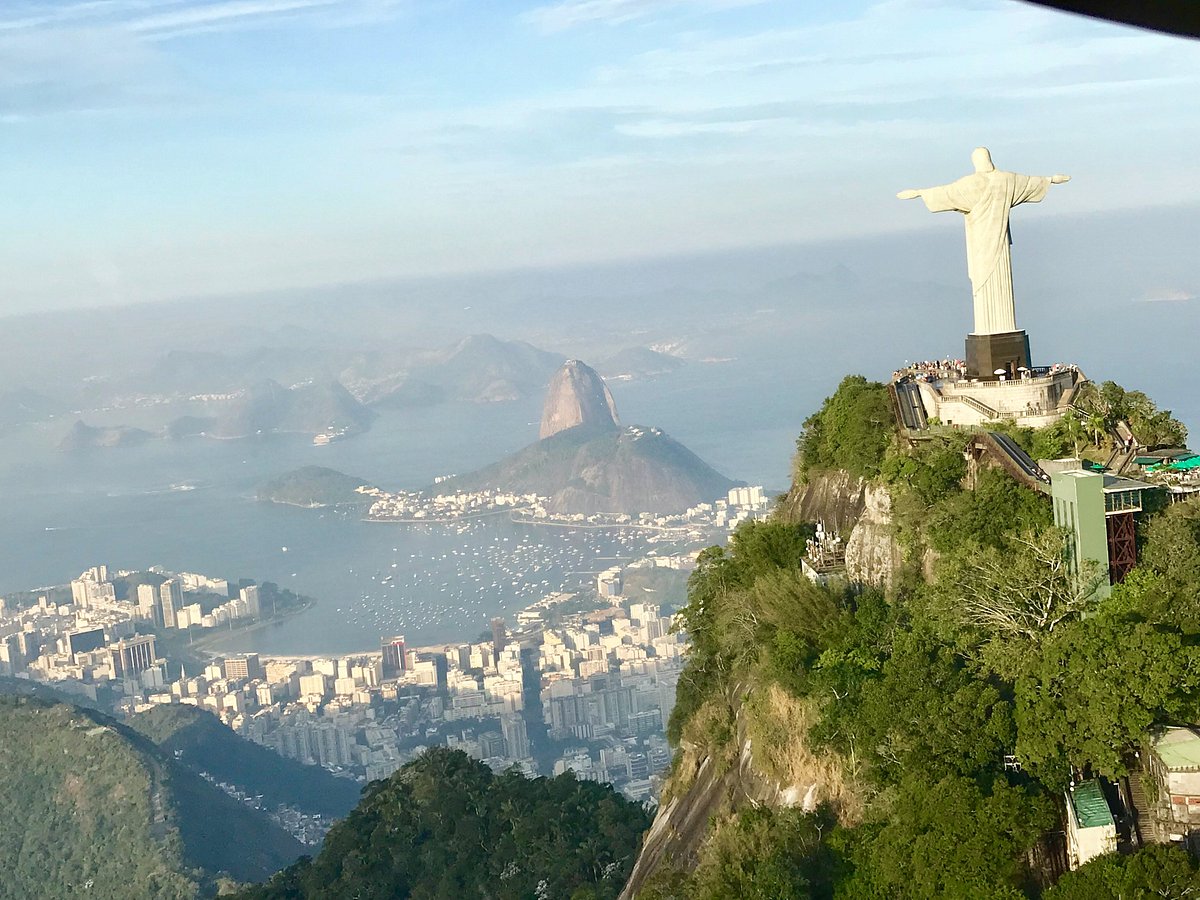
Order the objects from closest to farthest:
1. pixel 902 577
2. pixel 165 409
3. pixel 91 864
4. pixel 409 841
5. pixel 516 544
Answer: pixel 902 577
pixel 409 841
pixel 91 864
pixel 516 544
pixel 165 409

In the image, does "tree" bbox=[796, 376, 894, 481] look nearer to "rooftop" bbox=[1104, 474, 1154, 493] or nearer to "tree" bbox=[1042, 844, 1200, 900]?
"rooftop" bbox=[1104, 474, 1154, 493]

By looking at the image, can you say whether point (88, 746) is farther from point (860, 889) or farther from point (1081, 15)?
point (1081, 15)

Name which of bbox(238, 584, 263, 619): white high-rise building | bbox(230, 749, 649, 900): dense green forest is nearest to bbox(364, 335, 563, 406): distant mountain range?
bbox(238, 584, 263, 619): white high-rise building

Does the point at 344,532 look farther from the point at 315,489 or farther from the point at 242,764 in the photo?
the point at 242,764

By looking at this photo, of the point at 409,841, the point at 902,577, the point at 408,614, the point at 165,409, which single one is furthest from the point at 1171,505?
the point at 165,409

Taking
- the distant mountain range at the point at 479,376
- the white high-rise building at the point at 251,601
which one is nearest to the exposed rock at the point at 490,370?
the distant mountain range at the point at 479,376

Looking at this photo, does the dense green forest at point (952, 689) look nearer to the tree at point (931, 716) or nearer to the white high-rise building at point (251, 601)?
the tree at point (931, 716)
